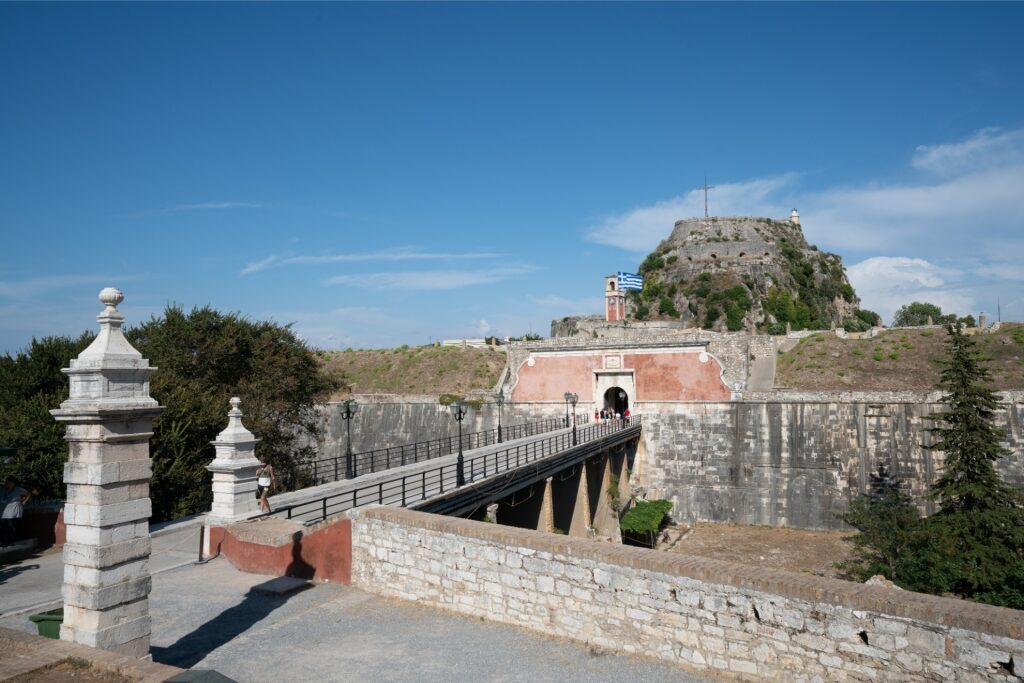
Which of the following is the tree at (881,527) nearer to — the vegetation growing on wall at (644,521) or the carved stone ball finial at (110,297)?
the vegetation growing on wall at (644,521)

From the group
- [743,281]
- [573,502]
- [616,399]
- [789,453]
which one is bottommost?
[573,502]

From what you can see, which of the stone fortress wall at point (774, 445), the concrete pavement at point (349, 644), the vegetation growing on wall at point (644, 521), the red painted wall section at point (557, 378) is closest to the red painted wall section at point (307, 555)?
the concrete pavement at point (349, 644)

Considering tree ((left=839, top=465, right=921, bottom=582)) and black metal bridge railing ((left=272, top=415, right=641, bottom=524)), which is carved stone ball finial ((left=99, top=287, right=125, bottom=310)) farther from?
tree ((left=839, top=465, right=921, bottom=582))

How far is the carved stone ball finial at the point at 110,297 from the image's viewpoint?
637cm

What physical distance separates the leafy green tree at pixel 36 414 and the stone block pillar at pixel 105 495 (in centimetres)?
861

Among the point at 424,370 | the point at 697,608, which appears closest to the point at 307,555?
the point at 697,608

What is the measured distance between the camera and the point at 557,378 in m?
31.8

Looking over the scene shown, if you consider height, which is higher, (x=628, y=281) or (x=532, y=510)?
(x=628, y=281)

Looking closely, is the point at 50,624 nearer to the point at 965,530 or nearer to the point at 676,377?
the point at 965,530

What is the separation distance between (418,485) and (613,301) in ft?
131

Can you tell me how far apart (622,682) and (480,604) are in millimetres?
2336

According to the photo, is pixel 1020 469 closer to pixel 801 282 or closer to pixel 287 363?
pixel 287 363

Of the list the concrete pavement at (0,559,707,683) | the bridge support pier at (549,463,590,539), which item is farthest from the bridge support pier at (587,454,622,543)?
the concrete pavement at (0,559,707,683)

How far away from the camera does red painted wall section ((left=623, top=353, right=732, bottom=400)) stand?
29109mm
